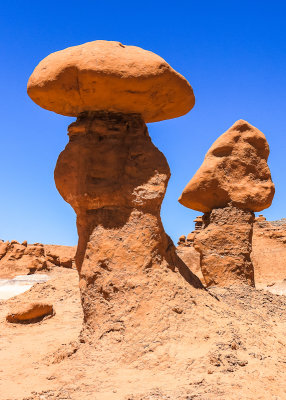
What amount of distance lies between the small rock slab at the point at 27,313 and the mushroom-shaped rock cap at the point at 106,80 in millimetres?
4680

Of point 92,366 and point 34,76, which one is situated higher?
point 34,76

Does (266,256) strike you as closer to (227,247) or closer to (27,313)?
(227,247)

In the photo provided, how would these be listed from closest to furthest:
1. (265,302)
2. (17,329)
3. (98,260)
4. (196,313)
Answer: (196,313)
(98,260)
(265,302)
(17,329)

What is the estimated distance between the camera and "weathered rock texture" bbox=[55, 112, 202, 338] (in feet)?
16.9

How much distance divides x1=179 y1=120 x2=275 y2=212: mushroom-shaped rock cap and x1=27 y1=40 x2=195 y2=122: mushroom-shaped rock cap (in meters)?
3.96

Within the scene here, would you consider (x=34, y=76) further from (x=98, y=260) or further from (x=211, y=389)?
(x=211, y=389)

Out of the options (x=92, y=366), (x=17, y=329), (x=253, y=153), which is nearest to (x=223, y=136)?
(x=253, y=153)

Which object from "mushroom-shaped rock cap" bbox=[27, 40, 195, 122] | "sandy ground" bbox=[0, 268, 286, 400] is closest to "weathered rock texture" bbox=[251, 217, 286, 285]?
"sandy ground" bbox=[0, 268, 286, 400]

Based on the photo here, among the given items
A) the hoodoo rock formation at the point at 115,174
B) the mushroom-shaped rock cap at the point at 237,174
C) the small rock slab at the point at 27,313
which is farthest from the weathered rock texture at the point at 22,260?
the hoodoo rock formation at the point at 115,174

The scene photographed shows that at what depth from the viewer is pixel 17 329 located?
8508 millimetres

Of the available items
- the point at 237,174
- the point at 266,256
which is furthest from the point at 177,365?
the point at 266,256

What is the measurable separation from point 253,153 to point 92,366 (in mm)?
6488

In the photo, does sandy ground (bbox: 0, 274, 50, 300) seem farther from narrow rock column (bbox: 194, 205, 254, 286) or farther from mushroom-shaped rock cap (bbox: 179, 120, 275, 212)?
mushroom-shaped rock cap (bbox: 179, 120, 275, 212)

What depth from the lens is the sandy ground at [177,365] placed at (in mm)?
→ 3832
